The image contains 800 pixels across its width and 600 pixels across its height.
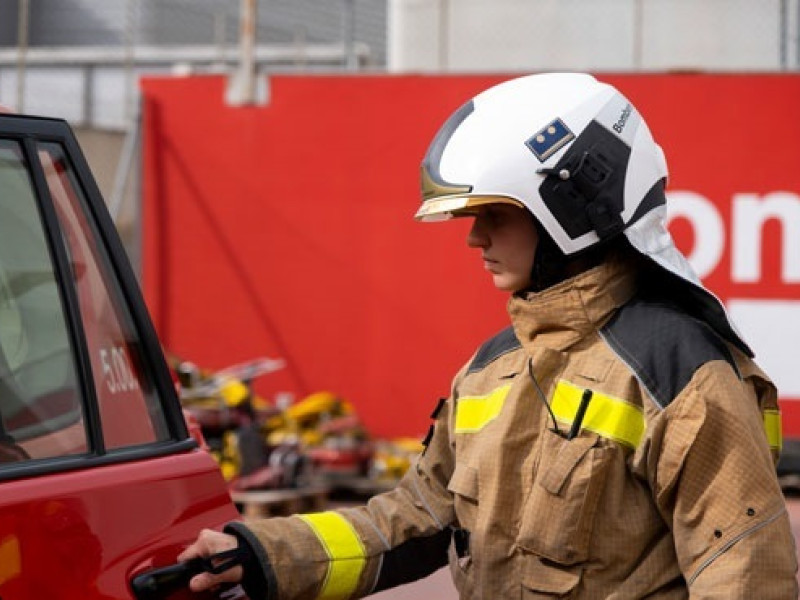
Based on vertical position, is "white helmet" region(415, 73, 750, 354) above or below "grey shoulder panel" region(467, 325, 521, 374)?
above

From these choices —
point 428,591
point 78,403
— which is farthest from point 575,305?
point 428,591

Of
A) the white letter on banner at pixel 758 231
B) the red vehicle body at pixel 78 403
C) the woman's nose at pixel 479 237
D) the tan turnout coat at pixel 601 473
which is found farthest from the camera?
the white letter on banner at pixel 758 231

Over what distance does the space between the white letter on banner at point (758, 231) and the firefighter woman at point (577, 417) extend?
768cm

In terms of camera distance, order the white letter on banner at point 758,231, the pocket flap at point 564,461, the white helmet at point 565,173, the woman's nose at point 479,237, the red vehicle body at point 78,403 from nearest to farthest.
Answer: the red vehicle body at point 78,403
the pocket flap at point 564,461
the white helmet at point 565,173
the woman's nose at point 479,237
the white letter on banner at point 758,231

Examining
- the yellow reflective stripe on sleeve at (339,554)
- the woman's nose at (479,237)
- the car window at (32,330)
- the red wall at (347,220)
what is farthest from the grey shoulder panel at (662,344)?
the red wall at (347,220)

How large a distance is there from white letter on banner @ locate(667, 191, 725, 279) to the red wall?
6cm

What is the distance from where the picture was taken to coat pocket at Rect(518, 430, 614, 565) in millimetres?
2662

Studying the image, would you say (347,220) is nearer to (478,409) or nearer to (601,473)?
(478,409)

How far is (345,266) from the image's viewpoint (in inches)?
425

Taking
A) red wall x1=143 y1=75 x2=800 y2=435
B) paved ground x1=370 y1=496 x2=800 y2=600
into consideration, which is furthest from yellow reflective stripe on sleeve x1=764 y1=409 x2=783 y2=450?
red wall x1=143 y1=75 x2=800 y2=435

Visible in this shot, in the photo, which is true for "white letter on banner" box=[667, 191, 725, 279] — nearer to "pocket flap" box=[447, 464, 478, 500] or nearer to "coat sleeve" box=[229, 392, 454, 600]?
"coat sleeve" box=[229, 392, 454, 600]

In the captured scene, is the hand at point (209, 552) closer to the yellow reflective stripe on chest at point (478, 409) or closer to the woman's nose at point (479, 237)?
the yellow reflective stripe on chest at point (478, 409)

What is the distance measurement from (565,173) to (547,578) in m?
0.67

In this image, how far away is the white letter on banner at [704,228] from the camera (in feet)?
34.3
